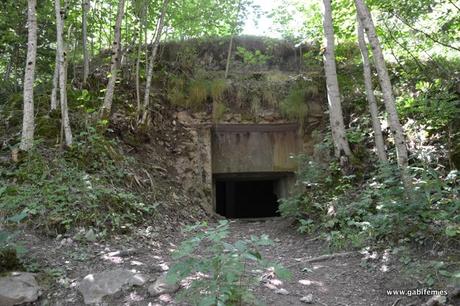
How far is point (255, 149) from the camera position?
31.3 ft

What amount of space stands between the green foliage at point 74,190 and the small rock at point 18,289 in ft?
3.08

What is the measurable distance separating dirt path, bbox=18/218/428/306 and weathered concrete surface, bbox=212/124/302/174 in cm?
420

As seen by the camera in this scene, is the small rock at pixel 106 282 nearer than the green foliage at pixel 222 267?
No

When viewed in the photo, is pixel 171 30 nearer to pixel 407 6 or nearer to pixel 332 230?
pixel 407 6

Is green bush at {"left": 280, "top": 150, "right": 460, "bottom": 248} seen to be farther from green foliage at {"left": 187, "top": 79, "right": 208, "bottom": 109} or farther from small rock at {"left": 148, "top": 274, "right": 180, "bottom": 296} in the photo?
green foliage at {"left": 187, "top": 79, "right": 208, "bottom": 109}

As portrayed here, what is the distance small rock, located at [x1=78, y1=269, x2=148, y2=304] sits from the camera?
3.53 m

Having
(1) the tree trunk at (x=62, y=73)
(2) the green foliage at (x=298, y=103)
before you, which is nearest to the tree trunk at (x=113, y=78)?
(1) the tree trunk at (x=62, y=73)

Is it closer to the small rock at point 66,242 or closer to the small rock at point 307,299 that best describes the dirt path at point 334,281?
the small rock at point 307,299

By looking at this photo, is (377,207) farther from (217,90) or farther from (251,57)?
(251,57)

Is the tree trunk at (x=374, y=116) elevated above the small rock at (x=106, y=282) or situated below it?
above

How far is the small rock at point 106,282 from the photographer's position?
3.53 metres

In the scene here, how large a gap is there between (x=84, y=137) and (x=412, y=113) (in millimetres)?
5773

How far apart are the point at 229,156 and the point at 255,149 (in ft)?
2.17

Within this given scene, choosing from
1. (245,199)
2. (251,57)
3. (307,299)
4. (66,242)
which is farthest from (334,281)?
(245,199)
